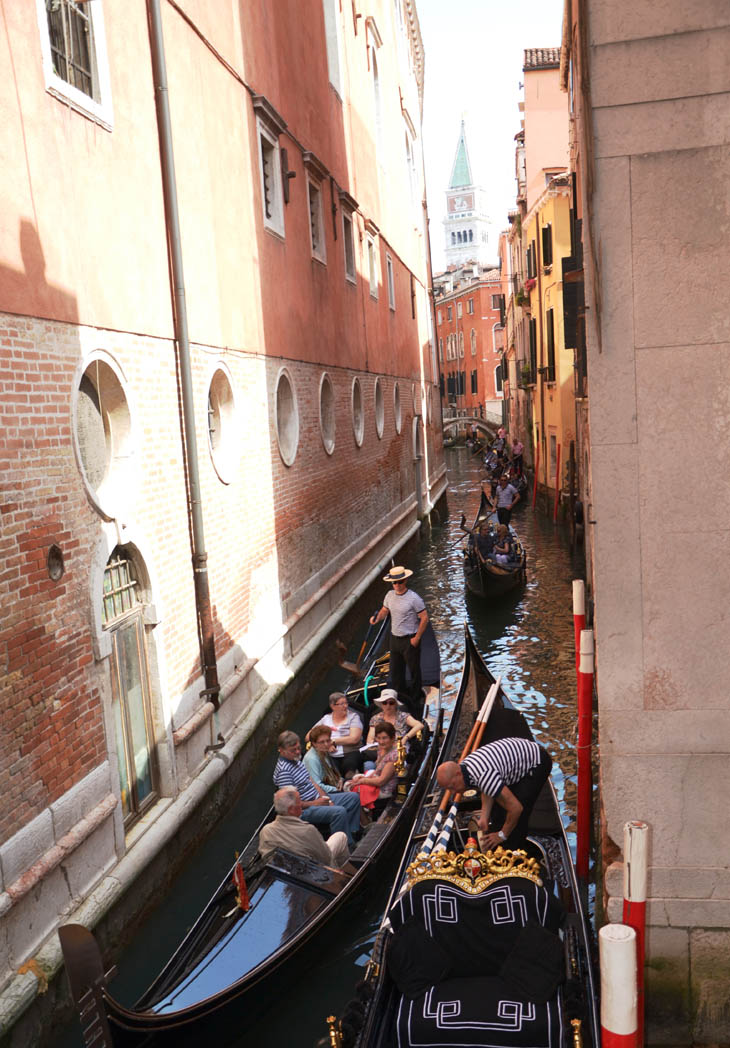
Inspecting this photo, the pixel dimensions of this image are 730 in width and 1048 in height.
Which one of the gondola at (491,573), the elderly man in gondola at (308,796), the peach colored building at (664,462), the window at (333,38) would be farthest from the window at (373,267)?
the peach colored building at (664,462)

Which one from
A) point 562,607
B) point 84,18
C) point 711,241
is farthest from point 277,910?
point 562,607

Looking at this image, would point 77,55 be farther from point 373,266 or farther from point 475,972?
point 373,266

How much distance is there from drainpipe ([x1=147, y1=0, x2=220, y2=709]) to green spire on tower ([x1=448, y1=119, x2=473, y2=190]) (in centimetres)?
10821

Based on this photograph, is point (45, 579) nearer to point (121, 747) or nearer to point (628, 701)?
point (121, 747)

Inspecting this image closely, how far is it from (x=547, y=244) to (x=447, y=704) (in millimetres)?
15578

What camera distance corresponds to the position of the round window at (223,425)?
8148 mm

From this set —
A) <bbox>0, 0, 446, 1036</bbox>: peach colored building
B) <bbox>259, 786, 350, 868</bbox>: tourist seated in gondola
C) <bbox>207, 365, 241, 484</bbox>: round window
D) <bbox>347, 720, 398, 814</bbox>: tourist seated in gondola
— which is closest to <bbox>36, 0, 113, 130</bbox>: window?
<bbox>0, 0, 446, 1036</bbox>: peach colored building

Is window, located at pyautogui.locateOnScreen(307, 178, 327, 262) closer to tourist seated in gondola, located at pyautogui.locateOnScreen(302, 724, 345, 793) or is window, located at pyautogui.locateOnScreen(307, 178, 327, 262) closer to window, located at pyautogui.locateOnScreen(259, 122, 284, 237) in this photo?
window, located at pyautogui.locateOnScreen(259, 122, 284, 237)

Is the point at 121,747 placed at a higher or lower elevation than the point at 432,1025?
higher

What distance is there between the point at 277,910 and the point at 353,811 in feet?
4.53

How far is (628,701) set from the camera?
4180 mm

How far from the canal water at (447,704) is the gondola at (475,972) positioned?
0.93 metres

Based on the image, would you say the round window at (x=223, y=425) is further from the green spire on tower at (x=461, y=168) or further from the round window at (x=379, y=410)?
the green spire on tower at (x=461, y=168)

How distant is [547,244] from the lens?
21.8m
